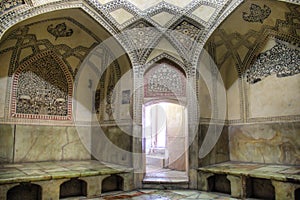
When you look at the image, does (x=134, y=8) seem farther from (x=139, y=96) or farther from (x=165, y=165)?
(x=165, y=165)

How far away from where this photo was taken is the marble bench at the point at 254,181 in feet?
13.9

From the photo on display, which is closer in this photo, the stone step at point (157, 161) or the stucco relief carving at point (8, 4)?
the stucco relief carving at point (8, 4)

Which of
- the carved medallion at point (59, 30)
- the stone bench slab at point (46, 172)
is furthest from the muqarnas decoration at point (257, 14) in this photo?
the stone bench slab at point (46, 172)

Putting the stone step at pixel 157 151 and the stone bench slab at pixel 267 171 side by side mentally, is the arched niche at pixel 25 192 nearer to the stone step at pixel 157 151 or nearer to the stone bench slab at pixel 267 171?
the stone bench slab at pixel 267 171

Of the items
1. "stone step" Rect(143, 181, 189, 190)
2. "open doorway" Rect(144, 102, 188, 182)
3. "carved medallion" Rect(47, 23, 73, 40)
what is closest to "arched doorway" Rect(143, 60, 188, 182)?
"open doorway" Rect(144, 102, 188, 182)

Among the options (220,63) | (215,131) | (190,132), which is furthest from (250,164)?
(220,63)

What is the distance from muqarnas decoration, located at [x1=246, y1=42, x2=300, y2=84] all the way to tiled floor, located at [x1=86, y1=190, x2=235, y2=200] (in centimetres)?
273

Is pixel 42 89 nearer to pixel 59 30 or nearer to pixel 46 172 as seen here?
pixel 59 30

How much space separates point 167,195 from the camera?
5.07 metres

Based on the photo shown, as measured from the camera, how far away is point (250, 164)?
5.80 metres

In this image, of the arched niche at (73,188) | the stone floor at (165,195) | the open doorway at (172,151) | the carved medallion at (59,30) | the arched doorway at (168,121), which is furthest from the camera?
the open doorway at (172,151)

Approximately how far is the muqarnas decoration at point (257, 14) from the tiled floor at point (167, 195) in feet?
11.4

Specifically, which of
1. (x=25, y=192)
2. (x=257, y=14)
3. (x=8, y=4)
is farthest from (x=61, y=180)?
(x=257, y=14)

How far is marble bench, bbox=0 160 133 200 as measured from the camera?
171 inches
